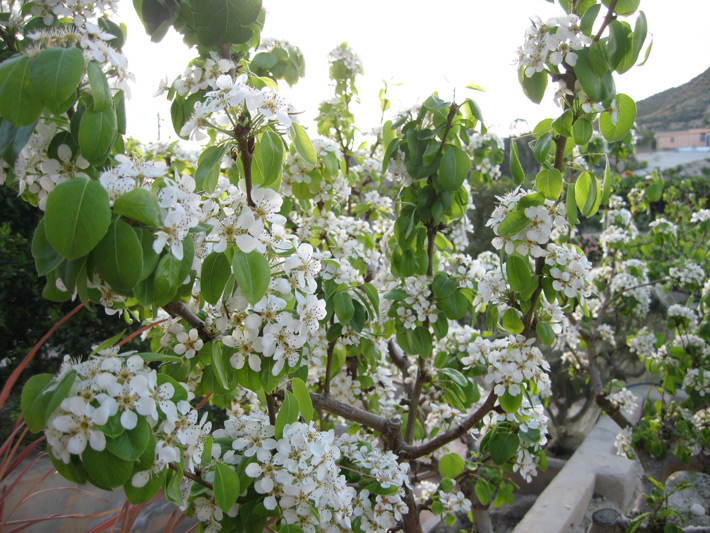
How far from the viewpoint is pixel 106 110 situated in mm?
792

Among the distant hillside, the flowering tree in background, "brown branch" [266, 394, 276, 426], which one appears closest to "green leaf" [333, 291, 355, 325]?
the flowering tree in background

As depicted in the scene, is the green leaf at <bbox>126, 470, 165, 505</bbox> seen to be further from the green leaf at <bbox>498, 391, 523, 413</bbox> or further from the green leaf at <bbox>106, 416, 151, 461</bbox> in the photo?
the green leaf at <bbox>498, 391, 523, 413</bbox>

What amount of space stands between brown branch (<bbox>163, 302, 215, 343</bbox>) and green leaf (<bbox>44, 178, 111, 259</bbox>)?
1.26ft

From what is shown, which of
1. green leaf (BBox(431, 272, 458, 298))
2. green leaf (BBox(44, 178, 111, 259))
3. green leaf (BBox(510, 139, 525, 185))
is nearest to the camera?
green leaf (BBox(44, 178, 111, 259))

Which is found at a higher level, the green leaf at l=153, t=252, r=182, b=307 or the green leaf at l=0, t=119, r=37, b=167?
the green leaf at l=0, t=119, r=37, b=167

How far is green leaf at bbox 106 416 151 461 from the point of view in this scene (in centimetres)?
72

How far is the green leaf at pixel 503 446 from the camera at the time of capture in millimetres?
1388

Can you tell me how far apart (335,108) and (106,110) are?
1464mm

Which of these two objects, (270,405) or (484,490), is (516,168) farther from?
(484,490)

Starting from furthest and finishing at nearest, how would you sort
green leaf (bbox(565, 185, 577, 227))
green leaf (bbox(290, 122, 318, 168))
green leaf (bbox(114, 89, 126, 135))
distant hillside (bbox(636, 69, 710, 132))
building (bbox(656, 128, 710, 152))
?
building (bbox(656, 128, 710, 152))
distant hillside (bbox(636, 69, 710, 132))
green leaf (bbox(565, 185, 577, 227))
green leaf (bbox(290, 122, 318, 168))
green leaf (bbox(114, 89, 126, 135))

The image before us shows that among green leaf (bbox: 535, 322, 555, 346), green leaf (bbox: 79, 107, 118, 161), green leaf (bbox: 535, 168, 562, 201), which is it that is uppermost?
green leaf (bbox: 79, 107, 118, 161)

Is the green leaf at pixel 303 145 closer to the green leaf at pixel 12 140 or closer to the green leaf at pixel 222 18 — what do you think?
the green leaf at pixel 222 18

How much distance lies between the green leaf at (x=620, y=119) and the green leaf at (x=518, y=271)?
14.5 inches

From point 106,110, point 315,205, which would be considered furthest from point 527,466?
point 106,110
